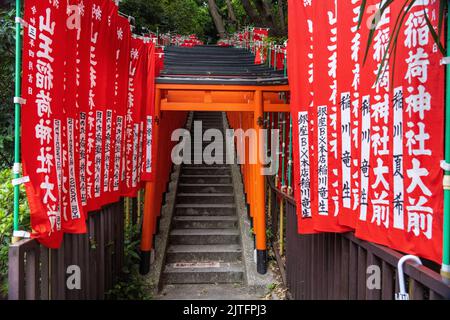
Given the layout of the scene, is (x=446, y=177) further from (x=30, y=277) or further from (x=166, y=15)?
(x=166, y=15)

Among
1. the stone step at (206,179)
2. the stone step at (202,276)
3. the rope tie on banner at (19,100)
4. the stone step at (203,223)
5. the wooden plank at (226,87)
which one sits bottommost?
the stone step at (202,276)

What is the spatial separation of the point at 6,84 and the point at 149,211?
11.4ft

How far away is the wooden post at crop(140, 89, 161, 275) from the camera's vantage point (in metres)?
5.66

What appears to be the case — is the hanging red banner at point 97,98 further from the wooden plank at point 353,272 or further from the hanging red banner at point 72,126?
the wooden plank at point 353,272

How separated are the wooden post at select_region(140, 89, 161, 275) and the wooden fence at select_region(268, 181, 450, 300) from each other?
7.22 feet

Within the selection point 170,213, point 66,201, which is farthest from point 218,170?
point 66,201

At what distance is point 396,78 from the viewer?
2213 mm

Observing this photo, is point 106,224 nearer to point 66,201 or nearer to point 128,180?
point 128,180

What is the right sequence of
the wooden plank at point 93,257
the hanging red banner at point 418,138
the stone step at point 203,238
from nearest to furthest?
the hanging red banner at point 418,138, the wooden plank at point 93,257, the stone step at point 203,238

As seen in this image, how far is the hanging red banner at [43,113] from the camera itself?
7.76ft

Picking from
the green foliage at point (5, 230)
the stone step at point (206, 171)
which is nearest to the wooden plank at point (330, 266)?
the green foliage at point (5, 230)

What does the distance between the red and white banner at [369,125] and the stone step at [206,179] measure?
508 cm

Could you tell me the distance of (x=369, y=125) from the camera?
2.51 meters

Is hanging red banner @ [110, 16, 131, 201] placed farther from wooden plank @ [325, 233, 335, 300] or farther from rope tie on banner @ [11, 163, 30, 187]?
wooden plank @ [325, 233, 335, 300]
